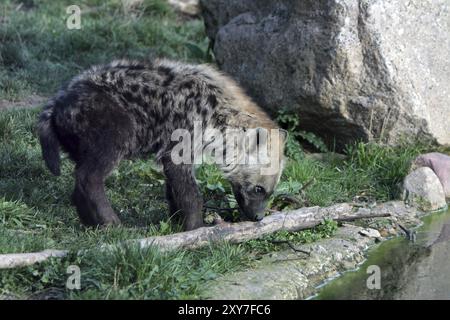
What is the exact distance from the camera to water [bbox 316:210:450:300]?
4891 millimetres

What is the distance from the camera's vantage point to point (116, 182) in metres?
6.41

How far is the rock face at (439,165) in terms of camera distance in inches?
262

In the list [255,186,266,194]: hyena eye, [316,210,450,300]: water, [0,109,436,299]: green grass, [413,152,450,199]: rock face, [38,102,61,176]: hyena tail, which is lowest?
[316,210,450,300]: water

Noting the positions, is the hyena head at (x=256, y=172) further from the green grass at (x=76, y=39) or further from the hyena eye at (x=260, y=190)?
the green grass at (x=76, y=39)

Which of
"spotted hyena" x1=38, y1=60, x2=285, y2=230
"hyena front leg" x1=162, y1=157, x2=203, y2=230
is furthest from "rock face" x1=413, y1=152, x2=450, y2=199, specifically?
"hyena front leg" x1=162, y1=157, x2=203, y2=230

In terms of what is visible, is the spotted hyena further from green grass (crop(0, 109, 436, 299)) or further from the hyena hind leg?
green grass (crop(0, 109, 436, 299))

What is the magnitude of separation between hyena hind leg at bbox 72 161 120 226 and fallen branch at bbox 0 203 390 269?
599 millimetres

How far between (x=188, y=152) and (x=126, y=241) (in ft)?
3.35

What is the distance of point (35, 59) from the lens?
8.49m

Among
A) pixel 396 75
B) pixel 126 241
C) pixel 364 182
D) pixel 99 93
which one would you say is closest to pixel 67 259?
pixel 126 241

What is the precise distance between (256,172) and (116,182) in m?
1.24

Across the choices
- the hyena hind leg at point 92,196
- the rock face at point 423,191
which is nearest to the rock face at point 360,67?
the rock face at point 423,191

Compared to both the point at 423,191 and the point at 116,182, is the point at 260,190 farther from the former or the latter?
the point at 423,191

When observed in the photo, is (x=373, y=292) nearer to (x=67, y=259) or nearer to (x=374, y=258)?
(x=374, y=258)
